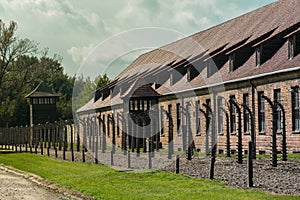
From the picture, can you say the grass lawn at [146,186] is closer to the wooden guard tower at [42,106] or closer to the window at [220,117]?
the window at [220,117]

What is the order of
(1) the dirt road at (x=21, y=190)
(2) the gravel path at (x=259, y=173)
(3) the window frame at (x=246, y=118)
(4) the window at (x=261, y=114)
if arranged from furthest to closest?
(3) the window frame at (x=246, y=118) < (4) the window at (x=261, y=114) < (1) the dirt road at (x=21, y=190) < (2) the gravel path at (x=259, y=173)

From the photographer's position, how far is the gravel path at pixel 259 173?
1756cm

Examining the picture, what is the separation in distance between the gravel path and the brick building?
1.83 m

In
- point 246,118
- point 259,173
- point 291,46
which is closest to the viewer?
point 259,173

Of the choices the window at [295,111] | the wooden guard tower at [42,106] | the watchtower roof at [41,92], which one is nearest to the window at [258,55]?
the window at [295,111]

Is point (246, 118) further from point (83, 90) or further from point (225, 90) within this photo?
point (83, 90)

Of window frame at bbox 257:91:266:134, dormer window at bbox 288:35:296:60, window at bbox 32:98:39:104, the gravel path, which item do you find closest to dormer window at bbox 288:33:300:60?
dormer window at bbox 288:35:296:60

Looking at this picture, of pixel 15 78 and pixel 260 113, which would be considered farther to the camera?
pixel 15 78

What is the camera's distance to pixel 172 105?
155ft

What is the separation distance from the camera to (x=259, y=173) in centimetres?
2092

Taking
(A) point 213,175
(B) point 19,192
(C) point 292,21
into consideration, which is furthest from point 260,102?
(B) point 19,192

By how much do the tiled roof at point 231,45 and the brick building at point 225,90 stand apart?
0.07 meters

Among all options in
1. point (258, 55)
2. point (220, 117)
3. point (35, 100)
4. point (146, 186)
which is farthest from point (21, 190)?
point (35, 100)

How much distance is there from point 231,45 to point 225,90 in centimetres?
368
